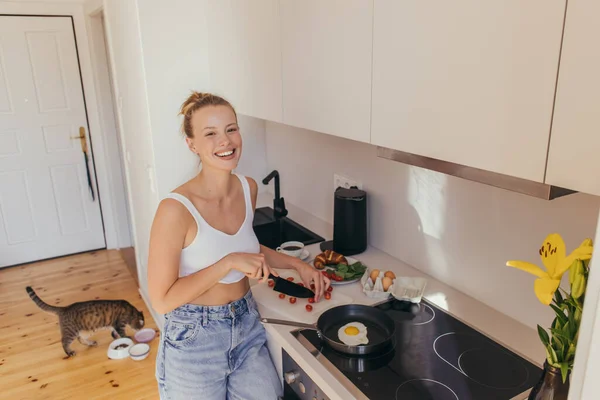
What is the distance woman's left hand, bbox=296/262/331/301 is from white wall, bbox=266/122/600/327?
40cm

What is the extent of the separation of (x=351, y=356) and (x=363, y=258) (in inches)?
25.6

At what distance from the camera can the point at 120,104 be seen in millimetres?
2965

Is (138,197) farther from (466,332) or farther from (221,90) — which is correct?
(466,332)

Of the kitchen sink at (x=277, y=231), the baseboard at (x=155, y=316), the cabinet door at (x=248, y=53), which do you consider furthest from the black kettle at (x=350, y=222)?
the baseboard at (x=155, y=316)

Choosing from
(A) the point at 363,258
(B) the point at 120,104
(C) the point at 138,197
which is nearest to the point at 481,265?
(A) the point at 363,258

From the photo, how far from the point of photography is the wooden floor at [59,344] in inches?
99.7

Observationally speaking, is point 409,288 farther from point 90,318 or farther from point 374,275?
point 90,318

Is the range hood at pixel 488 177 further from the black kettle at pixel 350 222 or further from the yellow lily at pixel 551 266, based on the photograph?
the black kettle at pixel 350 222

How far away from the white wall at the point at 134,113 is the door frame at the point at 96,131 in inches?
42.9

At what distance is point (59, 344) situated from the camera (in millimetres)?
2932

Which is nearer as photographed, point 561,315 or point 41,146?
point 561,315

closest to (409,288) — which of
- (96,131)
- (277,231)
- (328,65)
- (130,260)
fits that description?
(328,65)

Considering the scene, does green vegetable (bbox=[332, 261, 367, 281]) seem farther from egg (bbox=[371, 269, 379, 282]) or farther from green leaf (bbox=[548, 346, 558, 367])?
green leaf (bbox=[548, 346, 558, 367])

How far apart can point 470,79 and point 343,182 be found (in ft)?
3.87
